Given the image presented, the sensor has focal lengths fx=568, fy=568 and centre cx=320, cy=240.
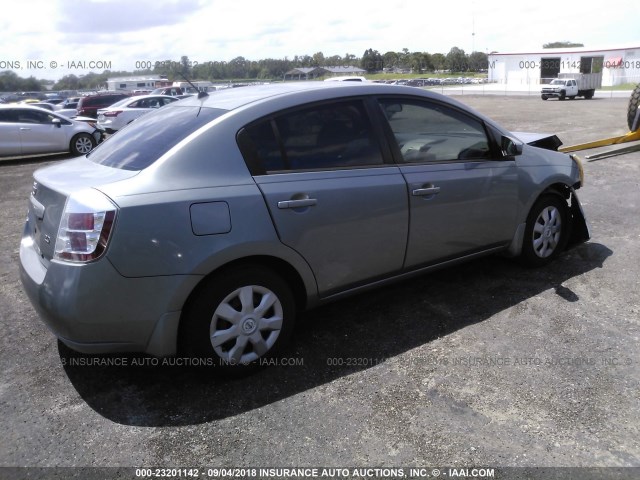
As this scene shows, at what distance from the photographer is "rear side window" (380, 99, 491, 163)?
3986 millimetres

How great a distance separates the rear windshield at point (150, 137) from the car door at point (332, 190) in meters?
0.38

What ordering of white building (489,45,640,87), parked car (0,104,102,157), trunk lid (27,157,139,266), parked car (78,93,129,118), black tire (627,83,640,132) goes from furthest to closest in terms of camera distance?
white building (489,45,640,87) → parked car (78,93,129,118) → parked car (0,104,102,157) → black tire (627,83,640,132) → trunk lid (27,157,139,266)

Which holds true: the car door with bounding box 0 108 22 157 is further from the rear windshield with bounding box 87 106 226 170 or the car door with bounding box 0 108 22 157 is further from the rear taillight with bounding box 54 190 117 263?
the rear taillight with bounding box 54 190 117 263

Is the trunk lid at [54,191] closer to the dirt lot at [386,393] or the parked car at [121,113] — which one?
the dirt lot at [386,393]

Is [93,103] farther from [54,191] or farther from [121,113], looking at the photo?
[54,191]

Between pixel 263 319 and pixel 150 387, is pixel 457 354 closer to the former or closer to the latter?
pixel 263 319

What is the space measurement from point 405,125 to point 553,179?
5.40ft

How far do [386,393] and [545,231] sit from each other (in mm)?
2520

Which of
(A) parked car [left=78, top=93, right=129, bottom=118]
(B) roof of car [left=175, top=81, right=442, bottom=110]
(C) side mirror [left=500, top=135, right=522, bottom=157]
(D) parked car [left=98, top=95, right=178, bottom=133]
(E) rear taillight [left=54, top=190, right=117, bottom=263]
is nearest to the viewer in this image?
(E) rear taillight [left=54, top=190, right=117, bottom=263]

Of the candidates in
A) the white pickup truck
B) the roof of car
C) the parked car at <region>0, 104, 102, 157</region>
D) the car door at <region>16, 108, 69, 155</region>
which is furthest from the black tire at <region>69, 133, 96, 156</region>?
the white pickup truck

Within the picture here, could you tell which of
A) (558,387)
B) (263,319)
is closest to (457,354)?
(558,387)

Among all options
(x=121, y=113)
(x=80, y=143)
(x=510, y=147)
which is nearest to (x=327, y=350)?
(x=510, y=147)

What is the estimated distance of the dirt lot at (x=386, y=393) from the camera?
2.78 metres

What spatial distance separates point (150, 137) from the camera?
360cm
